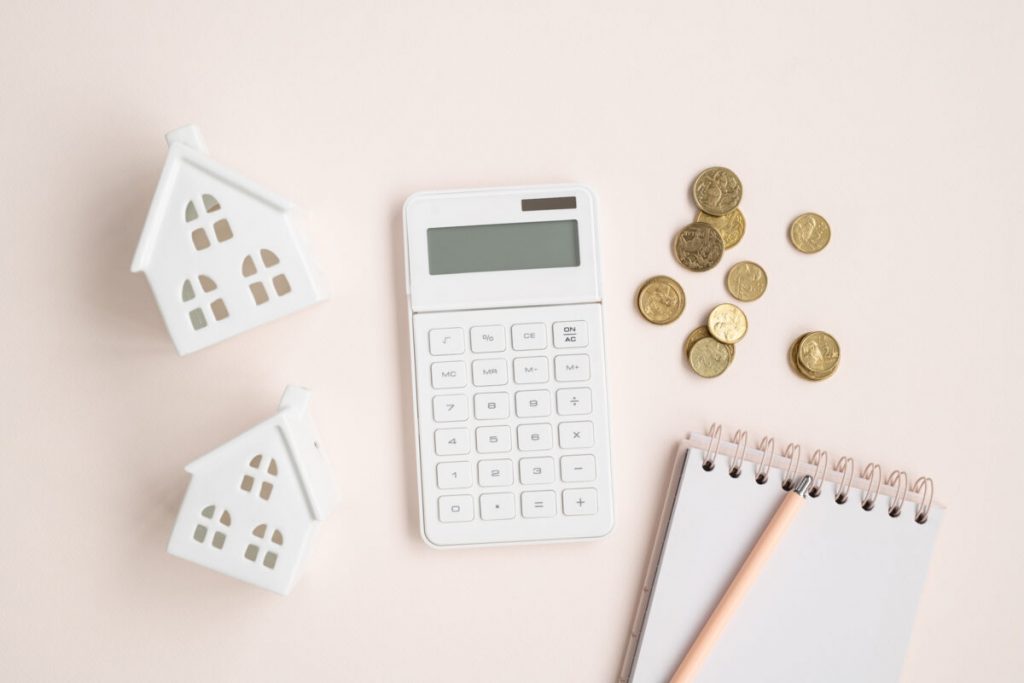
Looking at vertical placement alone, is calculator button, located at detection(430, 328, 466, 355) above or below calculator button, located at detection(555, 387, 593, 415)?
A: above

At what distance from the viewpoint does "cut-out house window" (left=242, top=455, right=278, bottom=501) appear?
62 centimetres

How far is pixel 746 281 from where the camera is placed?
2.23ft

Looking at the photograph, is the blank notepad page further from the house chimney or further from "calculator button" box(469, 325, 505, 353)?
the house chimney

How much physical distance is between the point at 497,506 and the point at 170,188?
37cm

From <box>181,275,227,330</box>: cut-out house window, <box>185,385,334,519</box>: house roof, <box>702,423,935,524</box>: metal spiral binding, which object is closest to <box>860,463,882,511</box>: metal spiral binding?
<box>702,423,935,524</box>: metal spiral binding

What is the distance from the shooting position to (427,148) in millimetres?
683

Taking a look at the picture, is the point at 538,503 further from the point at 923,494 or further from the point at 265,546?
the point at 923,494

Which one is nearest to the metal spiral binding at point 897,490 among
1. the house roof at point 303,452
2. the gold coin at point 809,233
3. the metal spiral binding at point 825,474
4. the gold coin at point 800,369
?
the metal spiral binding at point 825,474

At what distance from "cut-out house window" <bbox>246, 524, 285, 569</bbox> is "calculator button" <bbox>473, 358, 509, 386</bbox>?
204mm

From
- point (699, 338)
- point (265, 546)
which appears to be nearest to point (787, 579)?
point (699, 338)

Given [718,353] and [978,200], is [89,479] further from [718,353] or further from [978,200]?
[978,200]

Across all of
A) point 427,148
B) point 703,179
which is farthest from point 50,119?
point 703,179

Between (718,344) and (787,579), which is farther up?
(718,344)

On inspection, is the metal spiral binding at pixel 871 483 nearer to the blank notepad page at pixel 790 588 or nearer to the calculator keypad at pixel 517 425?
the blank notepad page at pixel 790 588
